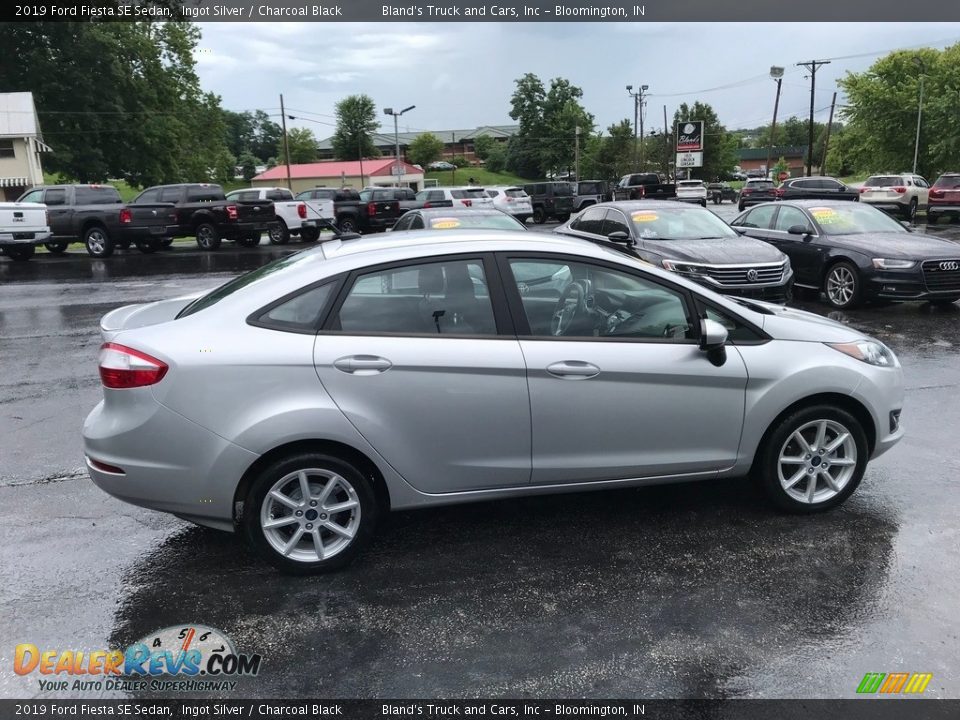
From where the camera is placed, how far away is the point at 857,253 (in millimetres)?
10852

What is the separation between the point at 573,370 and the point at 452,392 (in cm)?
65

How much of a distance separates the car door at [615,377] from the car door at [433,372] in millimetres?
133

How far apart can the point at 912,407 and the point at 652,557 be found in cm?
376

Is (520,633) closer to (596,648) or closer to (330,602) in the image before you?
(596,648)

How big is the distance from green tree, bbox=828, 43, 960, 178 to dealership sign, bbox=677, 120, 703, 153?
45.5 feet

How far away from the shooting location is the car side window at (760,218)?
12.8 meters

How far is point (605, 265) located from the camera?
4.29m

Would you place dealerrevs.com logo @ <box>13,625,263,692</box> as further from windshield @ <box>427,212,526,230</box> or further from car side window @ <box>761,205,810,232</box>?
car side window @ <box>761,205,810,232</box>

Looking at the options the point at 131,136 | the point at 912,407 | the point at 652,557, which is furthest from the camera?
the point at 131,136

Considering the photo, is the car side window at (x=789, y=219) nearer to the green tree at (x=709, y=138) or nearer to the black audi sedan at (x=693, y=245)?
the black audi sedan at (x=693, y=245)

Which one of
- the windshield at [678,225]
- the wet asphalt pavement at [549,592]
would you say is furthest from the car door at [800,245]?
the wet asphalt pavement at [549,592]

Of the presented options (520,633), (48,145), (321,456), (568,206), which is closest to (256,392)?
(321,456)

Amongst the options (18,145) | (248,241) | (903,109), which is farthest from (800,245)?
(903,109)

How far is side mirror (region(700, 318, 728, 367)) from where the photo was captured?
160 inches
